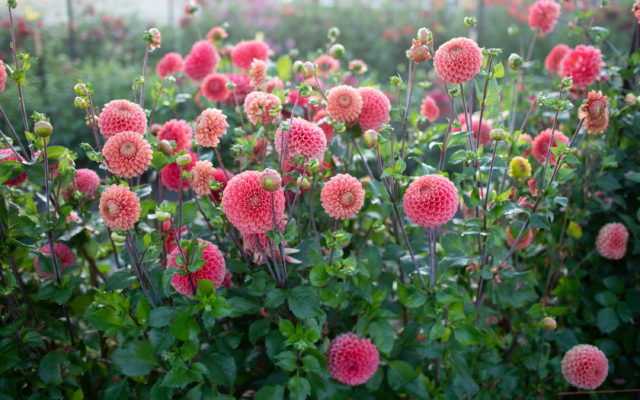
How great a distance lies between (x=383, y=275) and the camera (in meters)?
1.29

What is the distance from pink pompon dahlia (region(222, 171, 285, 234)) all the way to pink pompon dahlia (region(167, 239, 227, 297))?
0.44 feet

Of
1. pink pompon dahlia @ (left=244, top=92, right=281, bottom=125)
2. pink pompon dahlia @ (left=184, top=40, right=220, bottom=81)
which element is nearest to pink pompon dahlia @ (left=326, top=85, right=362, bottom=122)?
pink pompon dahlia @ (left=244, top=92, right=281, bottom=125)

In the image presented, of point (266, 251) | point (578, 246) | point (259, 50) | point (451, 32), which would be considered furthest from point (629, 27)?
point (266, 251)

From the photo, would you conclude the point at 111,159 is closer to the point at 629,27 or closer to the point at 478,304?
the point at 478,304

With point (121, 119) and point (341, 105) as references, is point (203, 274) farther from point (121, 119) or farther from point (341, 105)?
point (341, 105)

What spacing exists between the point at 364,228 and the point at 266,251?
45 centimetres

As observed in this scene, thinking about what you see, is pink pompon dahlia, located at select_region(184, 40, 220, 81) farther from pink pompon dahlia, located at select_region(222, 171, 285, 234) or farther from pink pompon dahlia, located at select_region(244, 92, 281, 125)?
pink pompon dahlia, located at select_region(222, 171, 285, 234)

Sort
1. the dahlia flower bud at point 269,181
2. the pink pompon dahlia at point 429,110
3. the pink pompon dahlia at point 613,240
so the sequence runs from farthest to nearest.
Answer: the pink pompon dahlia at point 429,110 < the pink pompon dahlia at point 613,240 < the dahlia flower bud at point 269,181

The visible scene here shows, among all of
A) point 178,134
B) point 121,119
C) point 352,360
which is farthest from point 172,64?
point 352,360

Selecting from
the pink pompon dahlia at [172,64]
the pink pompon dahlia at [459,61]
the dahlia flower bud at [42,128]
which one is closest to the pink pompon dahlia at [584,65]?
the pink pompon dahlia at [459,61]

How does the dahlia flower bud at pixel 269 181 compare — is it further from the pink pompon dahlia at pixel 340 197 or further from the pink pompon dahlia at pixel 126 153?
the pink pompon dahlia at pixel 126 153

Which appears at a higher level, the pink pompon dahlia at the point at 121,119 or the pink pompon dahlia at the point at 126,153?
the pink pompon dahlia at the point at 121,119

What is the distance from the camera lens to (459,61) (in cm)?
93

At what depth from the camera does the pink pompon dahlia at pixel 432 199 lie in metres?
0.90
